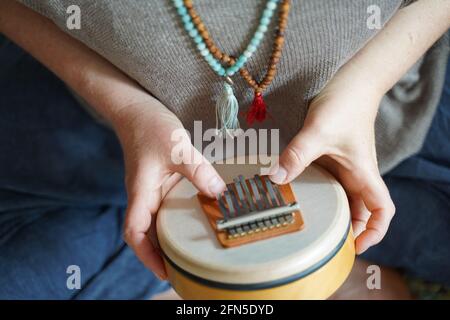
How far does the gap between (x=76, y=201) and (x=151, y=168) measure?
1.39 feet

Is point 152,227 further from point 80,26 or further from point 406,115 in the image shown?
point 406,115

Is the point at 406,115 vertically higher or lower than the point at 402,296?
higher

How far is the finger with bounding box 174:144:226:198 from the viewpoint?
0.63 meters

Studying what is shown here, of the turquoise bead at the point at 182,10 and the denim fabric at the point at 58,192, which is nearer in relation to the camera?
the turquoise bead at the point at 182,10

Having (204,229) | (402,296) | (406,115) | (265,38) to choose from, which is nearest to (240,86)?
(265,38)

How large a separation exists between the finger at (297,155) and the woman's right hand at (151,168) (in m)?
0.08

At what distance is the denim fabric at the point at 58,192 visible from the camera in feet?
3.12

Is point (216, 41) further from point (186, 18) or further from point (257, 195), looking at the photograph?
point (257, 195)

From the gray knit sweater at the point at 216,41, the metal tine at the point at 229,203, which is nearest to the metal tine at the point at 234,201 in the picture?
the metal tine at the point at 229,203

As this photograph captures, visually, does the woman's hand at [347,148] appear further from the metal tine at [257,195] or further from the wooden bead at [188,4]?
the wooden bead at [188,4]

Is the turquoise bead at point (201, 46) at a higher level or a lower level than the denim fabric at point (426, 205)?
higher

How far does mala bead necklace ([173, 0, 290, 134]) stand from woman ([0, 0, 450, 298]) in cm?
1

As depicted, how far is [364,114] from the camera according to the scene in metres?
0.69

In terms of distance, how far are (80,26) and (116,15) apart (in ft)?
0.21
